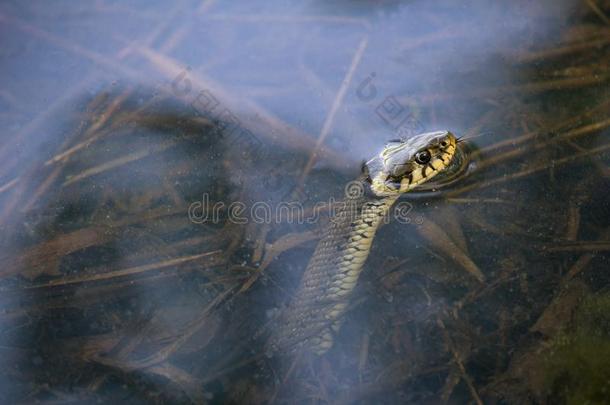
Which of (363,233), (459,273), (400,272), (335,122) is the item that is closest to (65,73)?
(335,122)

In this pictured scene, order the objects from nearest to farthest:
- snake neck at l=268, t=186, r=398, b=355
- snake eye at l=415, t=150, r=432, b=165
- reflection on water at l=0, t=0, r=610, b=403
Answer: reflection on water at l=0, t=0, r=610, b=403, snake neck at l=268, t=186, r=398, b=355, snake eye at l=415, t=150, r=432, b=165

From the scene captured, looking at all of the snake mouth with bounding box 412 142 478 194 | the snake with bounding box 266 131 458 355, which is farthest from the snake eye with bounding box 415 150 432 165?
the snake mouth with bounding box 412 142 478 194

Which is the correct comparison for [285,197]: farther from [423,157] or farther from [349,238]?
[423,157]

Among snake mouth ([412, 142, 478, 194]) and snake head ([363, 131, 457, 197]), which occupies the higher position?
snake head ([363, 131, 457, 197])

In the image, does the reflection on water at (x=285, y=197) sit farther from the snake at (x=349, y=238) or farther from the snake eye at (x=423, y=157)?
the snake eye at (x=423, y=157)

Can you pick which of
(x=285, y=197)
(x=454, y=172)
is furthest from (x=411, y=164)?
(x=285, y=197)

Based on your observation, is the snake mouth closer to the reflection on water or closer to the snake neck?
the reflection on water
